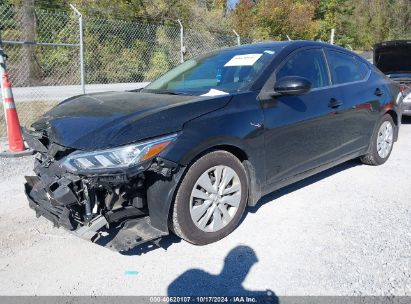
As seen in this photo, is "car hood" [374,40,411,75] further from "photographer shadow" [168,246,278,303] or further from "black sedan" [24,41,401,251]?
"photographer shadow" [168,246,278,303]

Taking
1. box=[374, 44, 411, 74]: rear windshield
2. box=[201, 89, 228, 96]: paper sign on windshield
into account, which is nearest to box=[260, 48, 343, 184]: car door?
box=[201, 89, 228, 96]: paper sign on windshield

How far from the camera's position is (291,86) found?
131 inches

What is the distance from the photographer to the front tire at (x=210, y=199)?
112 inches

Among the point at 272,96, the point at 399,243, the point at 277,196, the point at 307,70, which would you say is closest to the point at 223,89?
the point at 272,96

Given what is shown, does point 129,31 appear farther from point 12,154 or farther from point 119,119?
point 119,119

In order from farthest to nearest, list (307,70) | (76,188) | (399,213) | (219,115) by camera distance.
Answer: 1. (307,70)
2. (399,213)
3. (219,115)
4. (76,188)

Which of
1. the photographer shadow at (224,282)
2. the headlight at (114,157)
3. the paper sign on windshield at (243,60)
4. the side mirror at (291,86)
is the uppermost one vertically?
the paper sign on windshield at (243,60)

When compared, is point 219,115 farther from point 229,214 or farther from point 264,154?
point 229,214

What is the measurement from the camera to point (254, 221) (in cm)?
354

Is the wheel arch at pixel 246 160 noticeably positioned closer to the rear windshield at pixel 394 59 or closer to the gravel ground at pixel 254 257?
the gravel ground at pixel 254 257

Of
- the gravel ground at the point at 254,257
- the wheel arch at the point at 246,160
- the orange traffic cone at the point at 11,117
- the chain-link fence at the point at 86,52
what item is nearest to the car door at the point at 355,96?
the gravel ground at the point at 254,257

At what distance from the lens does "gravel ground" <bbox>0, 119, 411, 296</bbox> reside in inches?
102

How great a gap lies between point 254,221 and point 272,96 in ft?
3.86

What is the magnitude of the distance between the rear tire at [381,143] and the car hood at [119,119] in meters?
2.74
